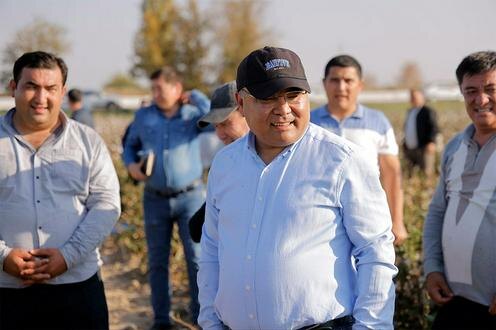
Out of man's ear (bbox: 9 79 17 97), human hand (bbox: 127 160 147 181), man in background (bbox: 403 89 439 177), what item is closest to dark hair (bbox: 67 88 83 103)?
human hand (bbox: 127 160 147 181)

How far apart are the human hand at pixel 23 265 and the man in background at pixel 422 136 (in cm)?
885

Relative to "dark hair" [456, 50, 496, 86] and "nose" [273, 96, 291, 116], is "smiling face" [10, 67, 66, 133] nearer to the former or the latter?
"nose" [273, 96, 291, 116]

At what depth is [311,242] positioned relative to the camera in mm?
2262

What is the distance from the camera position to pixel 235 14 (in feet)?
118

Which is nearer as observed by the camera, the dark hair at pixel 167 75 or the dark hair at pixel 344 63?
the dark hair at pixel 344 63

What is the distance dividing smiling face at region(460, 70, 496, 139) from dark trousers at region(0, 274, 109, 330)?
228 centimetres

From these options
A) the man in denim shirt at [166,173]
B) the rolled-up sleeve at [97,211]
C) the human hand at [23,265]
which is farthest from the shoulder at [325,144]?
the man in denim shirt at [166,173]

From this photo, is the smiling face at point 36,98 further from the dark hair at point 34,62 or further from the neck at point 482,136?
the neck at point 482,136

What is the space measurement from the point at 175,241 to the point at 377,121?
125 inches

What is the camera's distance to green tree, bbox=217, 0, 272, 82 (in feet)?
115

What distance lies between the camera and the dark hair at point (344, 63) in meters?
4.67

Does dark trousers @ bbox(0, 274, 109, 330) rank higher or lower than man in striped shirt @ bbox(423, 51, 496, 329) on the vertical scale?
lower

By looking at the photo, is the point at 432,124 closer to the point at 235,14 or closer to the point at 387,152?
the point at 387,152

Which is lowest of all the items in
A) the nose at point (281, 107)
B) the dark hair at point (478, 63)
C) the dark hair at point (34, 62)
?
the nose at point (281, 107)
